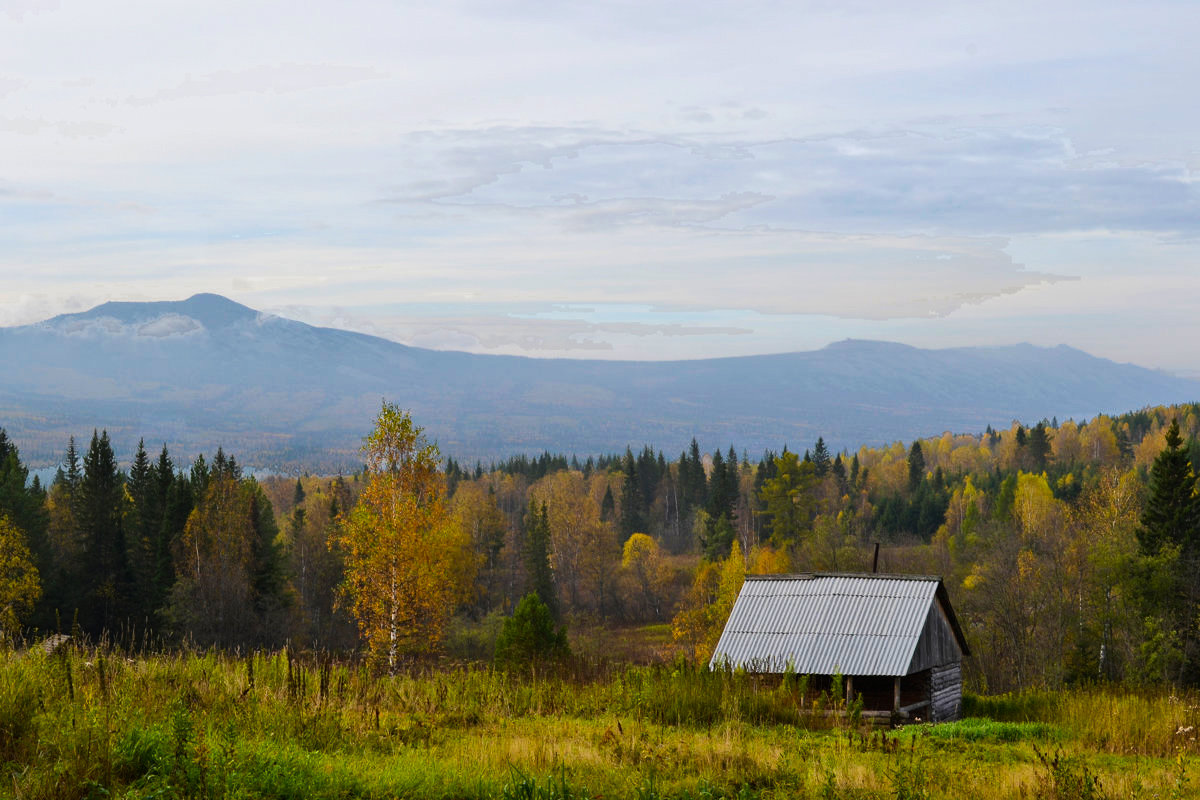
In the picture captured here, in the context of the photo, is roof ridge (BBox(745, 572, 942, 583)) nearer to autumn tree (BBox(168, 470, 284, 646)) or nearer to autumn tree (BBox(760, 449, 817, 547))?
autumn tree (BBox(168, 470, 284, 646))

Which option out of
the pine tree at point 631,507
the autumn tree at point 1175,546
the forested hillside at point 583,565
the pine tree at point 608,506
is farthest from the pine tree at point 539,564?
the pine tree at point 608,506

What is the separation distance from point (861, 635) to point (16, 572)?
42.0m

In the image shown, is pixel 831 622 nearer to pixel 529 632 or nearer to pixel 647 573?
pixel 529 632

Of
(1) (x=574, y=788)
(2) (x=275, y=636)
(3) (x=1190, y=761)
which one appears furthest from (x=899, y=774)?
(2) (x=275, y=636)

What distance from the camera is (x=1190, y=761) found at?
34.1 feet

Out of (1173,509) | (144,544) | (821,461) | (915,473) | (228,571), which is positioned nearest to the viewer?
(1173,509)

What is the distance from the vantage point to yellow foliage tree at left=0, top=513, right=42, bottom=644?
44.0 meters

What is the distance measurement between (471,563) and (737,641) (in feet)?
Result: 179

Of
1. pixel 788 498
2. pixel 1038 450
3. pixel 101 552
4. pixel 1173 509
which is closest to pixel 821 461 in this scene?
pixel 1038 450

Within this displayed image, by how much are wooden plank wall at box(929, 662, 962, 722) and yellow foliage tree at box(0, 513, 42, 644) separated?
37819mm

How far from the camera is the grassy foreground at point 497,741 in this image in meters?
7.61

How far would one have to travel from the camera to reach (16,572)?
47.8 meters

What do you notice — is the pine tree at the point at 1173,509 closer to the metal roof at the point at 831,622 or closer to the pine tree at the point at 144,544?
the metal roof at the point at 831,622

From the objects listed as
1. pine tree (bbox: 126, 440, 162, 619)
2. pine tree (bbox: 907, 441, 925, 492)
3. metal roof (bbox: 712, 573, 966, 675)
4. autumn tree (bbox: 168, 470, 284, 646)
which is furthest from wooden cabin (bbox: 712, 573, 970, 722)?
pine tree (bbox: 907, 441, 925, 492)
